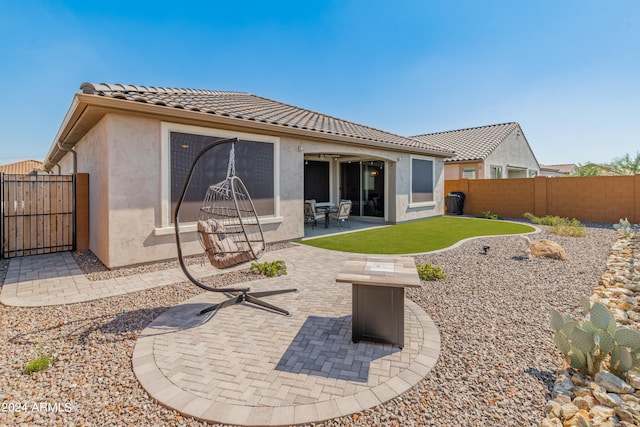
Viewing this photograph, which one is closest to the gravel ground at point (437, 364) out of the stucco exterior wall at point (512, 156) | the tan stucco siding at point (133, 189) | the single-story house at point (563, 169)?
the tan stucco siding at point (133, 189)

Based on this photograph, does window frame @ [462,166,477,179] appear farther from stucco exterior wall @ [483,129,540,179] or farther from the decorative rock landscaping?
the decorative rock landscaping

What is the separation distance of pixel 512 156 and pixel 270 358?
1083 inches

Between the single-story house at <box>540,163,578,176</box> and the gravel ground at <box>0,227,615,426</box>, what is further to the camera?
the single-story house at <box>540,163,578,176</box>

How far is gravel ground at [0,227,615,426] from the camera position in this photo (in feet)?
7.72

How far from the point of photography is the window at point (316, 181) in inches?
569

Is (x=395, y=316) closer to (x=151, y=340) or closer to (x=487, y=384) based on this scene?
(x=487, y=384)

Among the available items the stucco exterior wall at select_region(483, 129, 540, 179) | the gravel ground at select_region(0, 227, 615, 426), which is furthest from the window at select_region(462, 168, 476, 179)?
the gravel ground at select_region(0, 227, 615, 426)

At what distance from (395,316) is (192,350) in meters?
2.28

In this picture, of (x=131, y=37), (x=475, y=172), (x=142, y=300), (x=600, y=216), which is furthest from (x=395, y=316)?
(x=475, y=172)

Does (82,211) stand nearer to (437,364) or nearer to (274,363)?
(274,363)

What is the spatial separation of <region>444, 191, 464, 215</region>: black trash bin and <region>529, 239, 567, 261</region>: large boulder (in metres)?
10.5

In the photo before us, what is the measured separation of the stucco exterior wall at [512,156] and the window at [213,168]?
1707 cm

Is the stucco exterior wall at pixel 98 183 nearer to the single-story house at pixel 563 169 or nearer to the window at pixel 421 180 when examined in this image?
the window at pixel 421 180


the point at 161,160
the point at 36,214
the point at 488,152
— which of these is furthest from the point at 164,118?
the point at 488,152
